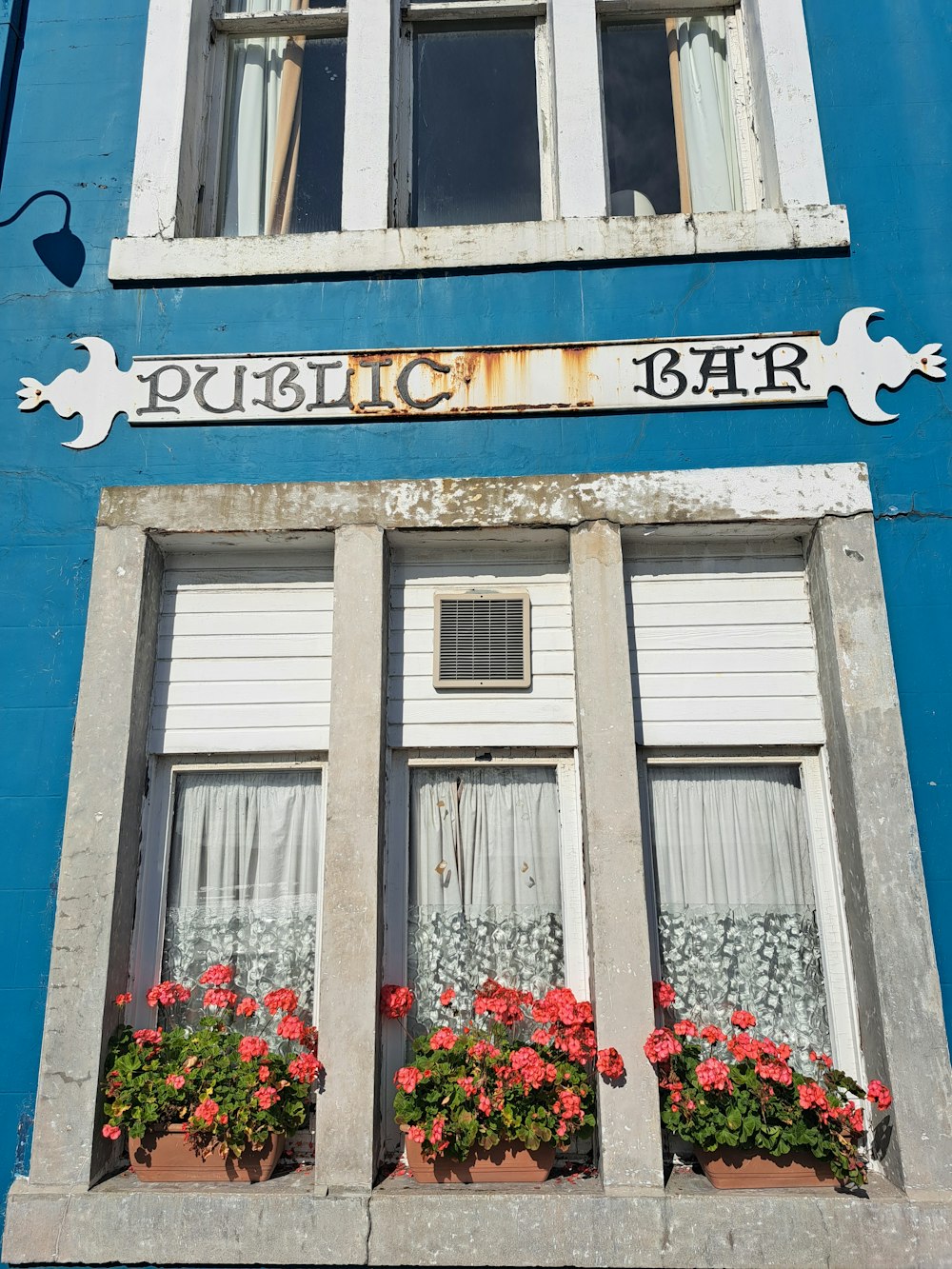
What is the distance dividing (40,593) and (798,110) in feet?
15.0

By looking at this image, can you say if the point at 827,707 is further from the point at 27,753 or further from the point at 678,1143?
the point at 27,753

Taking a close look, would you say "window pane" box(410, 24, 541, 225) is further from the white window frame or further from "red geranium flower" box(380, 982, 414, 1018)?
"red geranium flower" box(380, 982, 414, 1018)

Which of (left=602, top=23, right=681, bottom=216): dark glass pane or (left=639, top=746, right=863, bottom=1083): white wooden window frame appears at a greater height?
(left=602, top=23, right=681, bottom=216): dark glass pane

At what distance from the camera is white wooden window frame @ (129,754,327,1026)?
4.59 meters

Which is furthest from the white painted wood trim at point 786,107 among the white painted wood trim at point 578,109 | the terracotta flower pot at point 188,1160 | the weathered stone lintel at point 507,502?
the terracotta flower pot at point 188,1160

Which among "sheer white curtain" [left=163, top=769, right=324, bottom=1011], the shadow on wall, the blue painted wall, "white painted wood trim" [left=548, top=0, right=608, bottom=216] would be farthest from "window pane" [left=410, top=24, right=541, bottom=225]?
"sheer white curtain" [left=163, top=769, right=324, bottom=1011]

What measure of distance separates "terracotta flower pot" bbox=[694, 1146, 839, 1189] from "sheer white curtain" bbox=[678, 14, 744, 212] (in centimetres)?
467

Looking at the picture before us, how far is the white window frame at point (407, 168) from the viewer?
5176mm

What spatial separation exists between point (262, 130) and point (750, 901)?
5021mm

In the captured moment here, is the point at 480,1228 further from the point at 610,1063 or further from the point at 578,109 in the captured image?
the point at 578,109

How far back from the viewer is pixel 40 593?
486 centimetres

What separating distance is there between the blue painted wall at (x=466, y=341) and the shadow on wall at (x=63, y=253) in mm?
41

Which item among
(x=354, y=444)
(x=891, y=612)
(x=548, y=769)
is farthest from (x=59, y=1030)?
(x=891, y=612)

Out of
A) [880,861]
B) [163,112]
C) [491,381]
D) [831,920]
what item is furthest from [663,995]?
[163,112]
